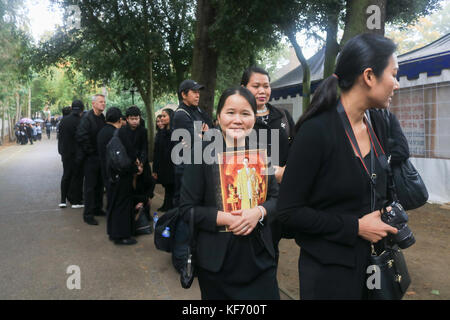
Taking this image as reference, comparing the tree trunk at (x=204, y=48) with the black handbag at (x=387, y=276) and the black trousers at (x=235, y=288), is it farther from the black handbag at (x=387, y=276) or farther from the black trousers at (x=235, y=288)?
the black handbag at (x=387, y=276)

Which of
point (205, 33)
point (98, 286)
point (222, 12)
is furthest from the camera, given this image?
point (205, 33)

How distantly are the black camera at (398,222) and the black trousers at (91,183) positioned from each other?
19.7ft

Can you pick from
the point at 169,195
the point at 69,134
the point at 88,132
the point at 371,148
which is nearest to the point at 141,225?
the point at 169,195

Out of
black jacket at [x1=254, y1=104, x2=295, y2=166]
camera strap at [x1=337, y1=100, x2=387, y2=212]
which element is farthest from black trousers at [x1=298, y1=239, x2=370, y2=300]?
black jacket at [x1=254, y1=104, x2=295, y2=166]

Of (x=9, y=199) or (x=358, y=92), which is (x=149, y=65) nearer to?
(x=9, y=199)

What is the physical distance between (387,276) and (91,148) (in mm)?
6144

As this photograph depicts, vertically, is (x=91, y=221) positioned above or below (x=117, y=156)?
below

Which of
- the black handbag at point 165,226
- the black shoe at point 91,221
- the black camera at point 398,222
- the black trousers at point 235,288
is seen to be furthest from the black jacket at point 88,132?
the black camera at point 398,222

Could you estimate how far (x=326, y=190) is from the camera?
1.75 meters

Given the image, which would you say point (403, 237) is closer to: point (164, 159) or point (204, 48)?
point (164, 159)

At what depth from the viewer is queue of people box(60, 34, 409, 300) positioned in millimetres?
1728

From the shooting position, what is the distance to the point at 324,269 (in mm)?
1803
